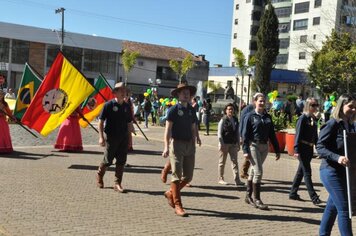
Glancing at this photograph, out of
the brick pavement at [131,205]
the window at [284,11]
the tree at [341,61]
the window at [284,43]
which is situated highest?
the window at [284,11]

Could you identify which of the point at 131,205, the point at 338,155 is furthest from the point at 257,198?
the point at 338,155

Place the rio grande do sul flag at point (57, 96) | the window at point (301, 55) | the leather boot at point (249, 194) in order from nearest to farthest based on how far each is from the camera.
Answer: the leather boot at point (249, 194) < the rio grande do sul flag at point (57, 96) < the window at point (301, 55)

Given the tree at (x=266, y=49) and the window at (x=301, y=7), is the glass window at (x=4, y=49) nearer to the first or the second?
the tree at (x=266, y=49)

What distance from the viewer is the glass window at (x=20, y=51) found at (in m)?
52.0

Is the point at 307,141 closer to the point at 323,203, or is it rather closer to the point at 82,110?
the point at 323,203

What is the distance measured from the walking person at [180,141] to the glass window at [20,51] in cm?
4762

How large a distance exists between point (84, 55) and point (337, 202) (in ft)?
→ 177

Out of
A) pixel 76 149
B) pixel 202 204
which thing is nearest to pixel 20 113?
pixel 76 149

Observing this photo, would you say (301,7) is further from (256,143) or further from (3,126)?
(256,143)

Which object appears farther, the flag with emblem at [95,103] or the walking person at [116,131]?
the flag with emblem at [95,103]

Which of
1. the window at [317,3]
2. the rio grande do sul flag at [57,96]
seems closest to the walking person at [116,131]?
the rio grande do sul flag at [57,96]

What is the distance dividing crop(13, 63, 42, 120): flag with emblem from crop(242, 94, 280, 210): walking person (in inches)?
287

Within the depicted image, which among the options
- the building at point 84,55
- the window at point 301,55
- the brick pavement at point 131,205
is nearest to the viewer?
the brick pavement at point 131,205

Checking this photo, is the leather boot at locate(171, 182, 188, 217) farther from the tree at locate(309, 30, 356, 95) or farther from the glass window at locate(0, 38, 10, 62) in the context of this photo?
the glass window at locate(0, 38, 10, 62)
